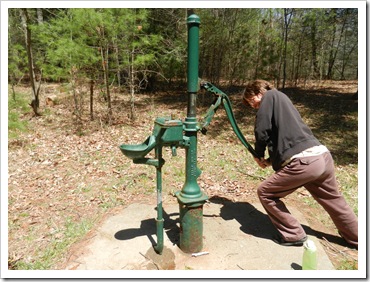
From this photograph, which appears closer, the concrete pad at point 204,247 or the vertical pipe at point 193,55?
the vertical pipe at point 193,55

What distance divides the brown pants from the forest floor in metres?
0.29

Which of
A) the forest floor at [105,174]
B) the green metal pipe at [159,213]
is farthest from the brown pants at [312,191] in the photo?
the green metal pipe at [159,213]

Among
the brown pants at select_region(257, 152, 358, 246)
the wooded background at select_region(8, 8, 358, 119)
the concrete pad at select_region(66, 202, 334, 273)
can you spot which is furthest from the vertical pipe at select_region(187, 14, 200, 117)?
the wooded background at select_region(8, 8, 358, 119)

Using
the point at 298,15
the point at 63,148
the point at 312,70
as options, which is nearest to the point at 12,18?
the point at 63,148

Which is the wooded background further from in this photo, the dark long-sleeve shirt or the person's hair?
the dark long-sleeve shirt

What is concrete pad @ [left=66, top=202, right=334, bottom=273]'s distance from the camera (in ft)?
8.74

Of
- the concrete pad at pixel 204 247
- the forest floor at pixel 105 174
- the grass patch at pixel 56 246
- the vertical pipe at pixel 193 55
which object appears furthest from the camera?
the forest floor at pixel 105 174

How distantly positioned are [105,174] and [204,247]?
8.25ft

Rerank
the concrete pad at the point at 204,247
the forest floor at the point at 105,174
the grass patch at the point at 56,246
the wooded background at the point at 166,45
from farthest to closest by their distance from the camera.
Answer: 1. the wooded background at the point at 166,45
2. the forest floor at the point at 105,174
3. the grass patch at the point at 56,246
4. the concrete pad at the point at 204,247

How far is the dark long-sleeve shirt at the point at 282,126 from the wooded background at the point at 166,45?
5.06m

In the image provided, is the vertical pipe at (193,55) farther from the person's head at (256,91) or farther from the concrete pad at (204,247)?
the concrete pad at (204,247)

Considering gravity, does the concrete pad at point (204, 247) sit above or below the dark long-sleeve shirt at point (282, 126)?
below

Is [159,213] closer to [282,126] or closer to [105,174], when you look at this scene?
[282,126]

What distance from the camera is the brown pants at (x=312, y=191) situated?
2.75m
